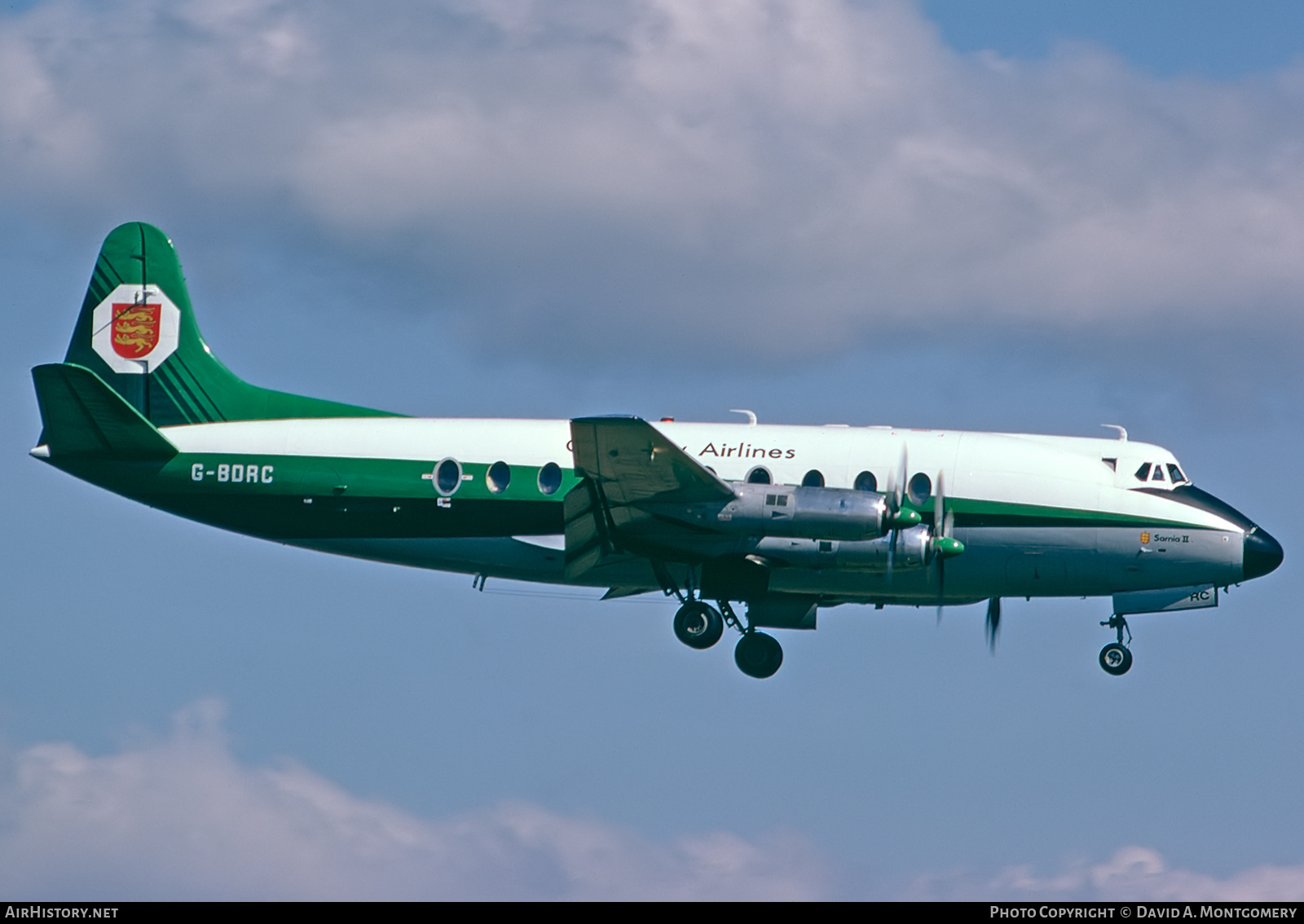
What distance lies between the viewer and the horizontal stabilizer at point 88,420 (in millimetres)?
36062

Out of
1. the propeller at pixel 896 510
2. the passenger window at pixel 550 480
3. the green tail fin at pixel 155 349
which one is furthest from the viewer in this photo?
the green tail fin at pixel 155 349

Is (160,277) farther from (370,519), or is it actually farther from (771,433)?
(771,433)

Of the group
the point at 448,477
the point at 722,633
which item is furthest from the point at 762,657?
the point at 448,477

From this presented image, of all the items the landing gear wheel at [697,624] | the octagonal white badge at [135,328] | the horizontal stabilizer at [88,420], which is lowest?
the landing gear wheel at [697,624]

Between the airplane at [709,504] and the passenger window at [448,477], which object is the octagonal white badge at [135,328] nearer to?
the airplane at [709,504]

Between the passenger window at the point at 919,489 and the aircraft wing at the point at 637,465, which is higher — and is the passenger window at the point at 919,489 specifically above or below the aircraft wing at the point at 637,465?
above

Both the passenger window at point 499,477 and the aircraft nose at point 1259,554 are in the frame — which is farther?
the passenger window at point 499,477

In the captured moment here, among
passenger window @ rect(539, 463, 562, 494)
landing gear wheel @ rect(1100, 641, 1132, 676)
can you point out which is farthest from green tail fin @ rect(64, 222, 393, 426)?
landing gear wheel @ rect(1100, 641, 1132, 676)

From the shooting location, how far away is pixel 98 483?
3791cm

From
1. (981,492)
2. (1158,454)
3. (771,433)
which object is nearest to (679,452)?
(771,433)

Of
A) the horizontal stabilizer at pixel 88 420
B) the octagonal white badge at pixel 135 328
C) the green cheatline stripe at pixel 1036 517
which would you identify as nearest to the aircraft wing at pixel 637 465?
the green cheatline stripe at pixel 1036 517

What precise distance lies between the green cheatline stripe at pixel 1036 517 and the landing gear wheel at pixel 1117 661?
4.13 metres

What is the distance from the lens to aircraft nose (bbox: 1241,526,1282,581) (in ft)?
115

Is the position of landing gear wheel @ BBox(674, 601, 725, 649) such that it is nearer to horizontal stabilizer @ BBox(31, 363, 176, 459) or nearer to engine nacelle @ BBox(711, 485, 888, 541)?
engine nacelle @ BBox(711, 485, 888, 541)
